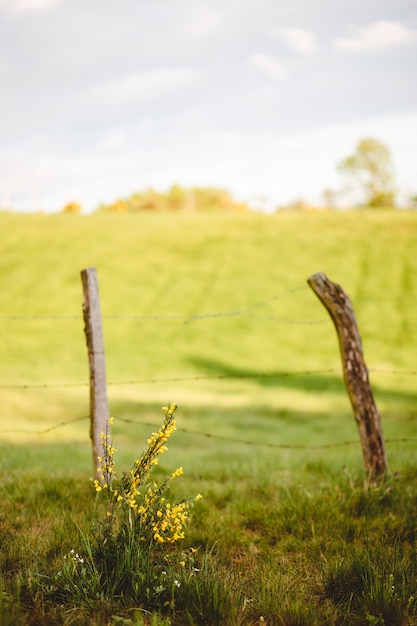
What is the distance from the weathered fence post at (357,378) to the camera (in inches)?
230

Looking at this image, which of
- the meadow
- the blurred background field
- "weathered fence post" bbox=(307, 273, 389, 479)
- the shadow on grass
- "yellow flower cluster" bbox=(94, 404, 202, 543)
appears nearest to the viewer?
the meadow

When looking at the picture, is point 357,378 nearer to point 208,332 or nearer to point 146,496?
point 146,496

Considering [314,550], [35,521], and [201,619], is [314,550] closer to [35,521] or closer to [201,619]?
[201,619]

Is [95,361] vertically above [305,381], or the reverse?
[95,361]

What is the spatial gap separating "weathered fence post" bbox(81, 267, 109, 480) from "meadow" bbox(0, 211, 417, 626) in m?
→ 0.47

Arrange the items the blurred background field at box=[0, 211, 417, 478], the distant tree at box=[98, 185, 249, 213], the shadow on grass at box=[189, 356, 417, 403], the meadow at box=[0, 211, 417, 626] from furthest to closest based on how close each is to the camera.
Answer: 1. the distant tree at box=[98, 185, 249, 213]
2. the shadow on grass at box=[189, 356, 417, 403]
3. the blurred background field at box=[0, 211, 417, 478]
4. the meadow at box=[0, 211, 417, 626]

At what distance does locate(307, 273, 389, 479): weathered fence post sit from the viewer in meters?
5.84

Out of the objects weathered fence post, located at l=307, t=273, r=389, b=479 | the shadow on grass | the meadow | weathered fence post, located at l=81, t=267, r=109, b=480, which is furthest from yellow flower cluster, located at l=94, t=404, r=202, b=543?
the shadow on grass

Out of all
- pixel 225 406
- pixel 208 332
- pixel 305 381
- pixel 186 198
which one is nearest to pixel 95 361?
pixel 225 406

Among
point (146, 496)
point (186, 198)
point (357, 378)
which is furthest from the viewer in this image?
point (186, 198)

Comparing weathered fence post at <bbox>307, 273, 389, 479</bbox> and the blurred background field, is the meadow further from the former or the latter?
weathered fence post at <bbox>307, 273, 389, 479</bbox>

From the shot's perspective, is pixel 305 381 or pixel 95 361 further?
pixel 305 381

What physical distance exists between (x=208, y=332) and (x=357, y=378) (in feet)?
72.6

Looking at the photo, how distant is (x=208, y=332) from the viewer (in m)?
28.0
